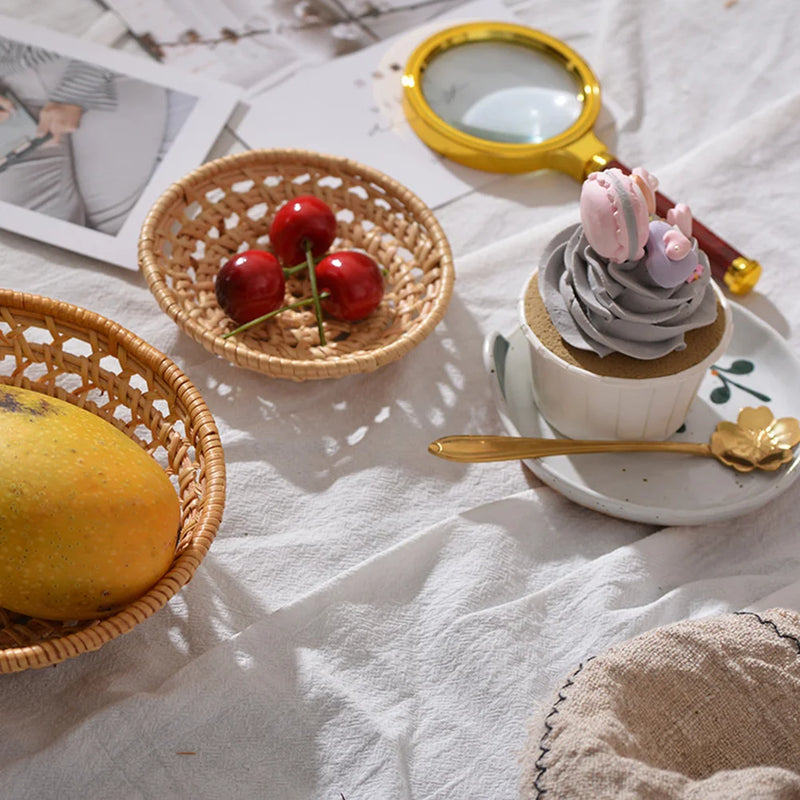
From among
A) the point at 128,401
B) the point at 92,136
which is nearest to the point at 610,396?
the point at 128,401

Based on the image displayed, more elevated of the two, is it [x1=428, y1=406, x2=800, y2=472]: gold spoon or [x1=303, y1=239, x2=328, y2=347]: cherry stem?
[x1=303, y1=239, x2=328, y2=347]: cherry stem

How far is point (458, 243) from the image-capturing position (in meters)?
0.88

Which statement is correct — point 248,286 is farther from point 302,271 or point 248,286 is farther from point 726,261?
point 726,261

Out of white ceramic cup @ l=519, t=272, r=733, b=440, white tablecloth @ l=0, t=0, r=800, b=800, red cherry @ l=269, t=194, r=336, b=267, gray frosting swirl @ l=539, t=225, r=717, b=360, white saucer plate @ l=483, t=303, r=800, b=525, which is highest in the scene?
gray frosting swirl @ l=539, t=225, r=717, b=360

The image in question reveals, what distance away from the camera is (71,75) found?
93 centimetres

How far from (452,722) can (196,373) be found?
0.33 metres

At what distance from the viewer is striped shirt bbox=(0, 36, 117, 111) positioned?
92cm

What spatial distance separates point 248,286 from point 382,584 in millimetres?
242

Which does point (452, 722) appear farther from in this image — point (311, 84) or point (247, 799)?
point (311, 84)

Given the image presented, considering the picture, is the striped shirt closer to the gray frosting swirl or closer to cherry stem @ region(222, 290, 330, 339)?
cherry stem @ region(222, 290, 330, 339)

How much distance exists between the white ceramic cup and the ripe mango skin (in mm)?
274

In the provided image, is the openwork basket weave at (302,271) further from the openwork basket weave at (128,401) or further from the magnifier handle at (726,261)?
the magnifier handle at (726,261)

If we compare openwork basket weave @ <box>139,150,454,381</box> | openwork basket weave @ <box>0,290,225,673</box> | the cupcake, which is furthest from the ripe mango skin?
the cupcake

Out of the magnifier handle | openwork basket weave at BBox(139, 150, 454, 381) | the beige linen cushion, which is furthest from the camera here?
the magnifier handle
